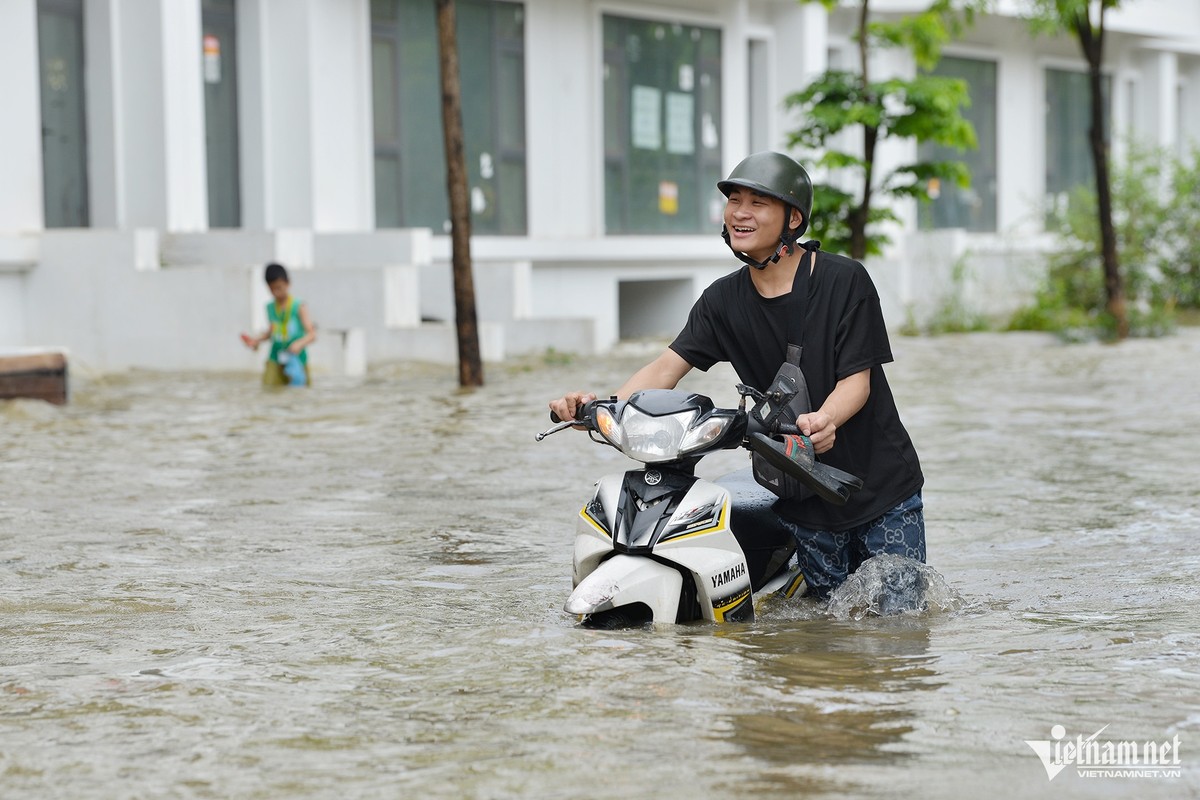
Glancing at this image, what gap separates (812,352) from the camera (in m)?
5.00

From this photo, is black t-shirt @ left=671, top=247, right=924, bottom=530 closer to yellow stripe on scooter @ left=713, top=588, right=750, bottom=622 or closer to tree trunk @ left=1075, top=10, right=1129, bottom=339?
yellow stripe on scooter @ left=713, top=588, right=750, bottom=622

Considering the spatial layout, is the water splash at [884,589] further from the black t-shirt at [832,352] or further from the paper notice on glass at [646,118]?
the paper notice on glass at [646,118]

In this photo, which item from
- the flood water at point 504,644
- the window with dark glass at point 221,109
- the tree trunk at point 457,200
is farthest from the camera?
the window with dark glass at point 221,109

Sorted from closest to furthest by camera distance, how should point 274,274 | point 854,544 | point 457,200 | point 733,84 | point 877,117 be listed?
point 854,544
point 274,274
point 457,200
point 877,117
point 733,84

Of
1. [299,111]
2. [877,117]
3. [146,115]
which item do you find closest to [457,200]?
[146,115]

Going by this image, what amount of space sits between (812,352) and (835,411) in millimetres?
259

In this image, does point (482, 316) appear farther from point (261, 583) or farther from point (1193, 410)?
point (261, 583)

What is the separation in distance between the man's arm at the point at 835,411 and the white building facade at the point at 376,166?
11.4m

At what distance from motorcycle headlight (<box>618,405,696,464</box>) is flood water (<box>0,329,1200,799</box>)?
569 millimetres

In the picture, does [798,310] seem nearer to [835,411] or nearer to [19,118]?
[835,411]

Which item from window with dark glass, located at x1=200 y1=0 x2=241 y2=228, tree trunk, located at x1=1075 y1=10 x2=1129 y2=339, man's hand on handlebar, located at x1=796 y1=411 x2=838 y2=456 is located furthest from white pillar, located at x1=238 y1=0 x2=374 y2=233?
man's hand on handlebar, located at x1=796 y1=411 x2=838 y2=456

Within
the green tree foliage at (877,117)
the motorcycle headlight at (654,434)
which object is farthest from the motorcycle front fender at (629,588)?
the green tree foliage at (877,117)

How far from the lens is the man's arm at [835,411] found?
4.70 meters

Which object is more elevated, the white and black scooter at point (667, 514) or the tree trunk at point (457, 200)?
the tree trunk at point (457, 200)
